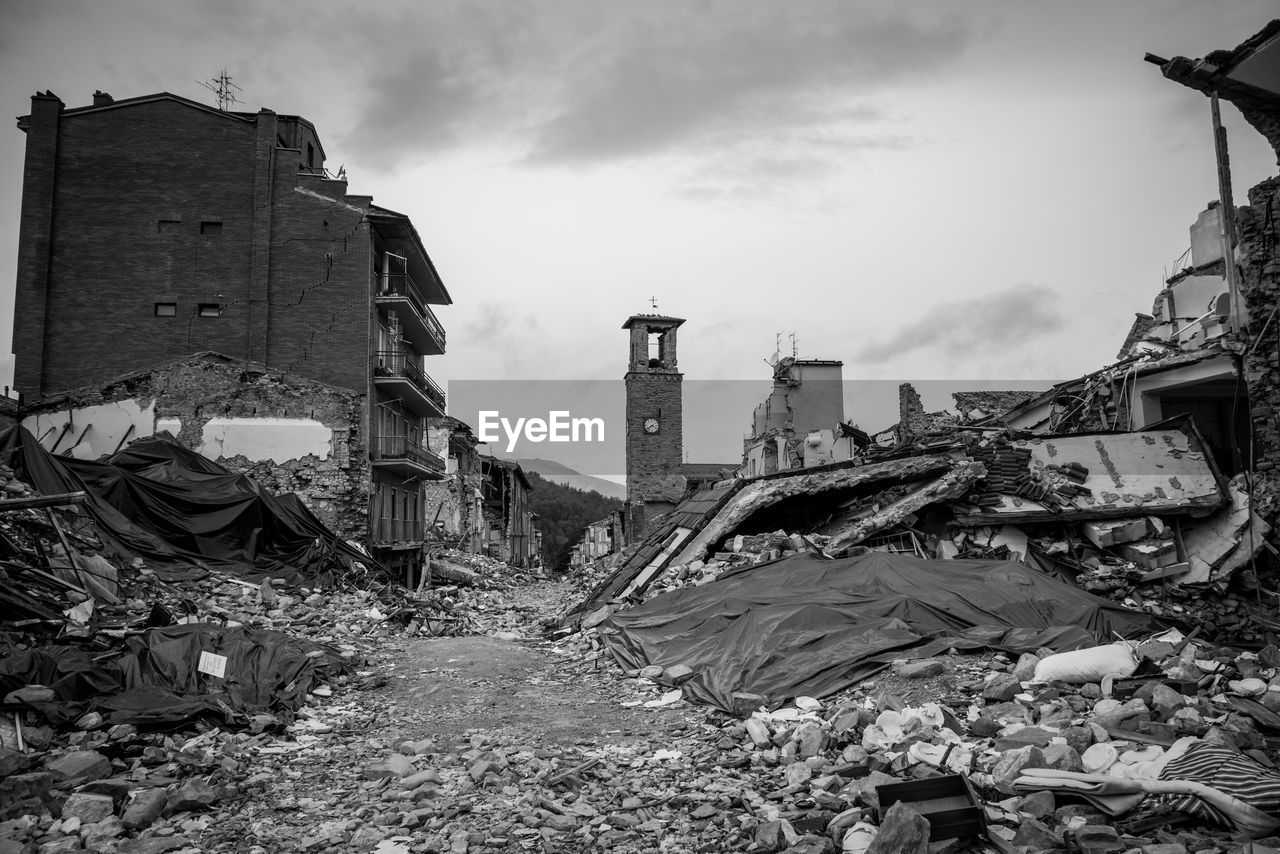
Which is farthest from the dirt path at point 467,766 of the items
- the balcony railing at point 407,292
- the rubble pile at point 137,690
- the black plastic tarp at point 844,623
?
the balcony railing at point 407,292

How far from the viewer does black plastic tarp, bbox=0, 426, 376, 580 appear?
12.5 m

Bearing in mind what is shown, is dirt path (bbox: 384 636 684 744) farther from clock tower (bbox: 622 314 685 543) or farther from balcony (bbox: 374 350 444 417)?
clock tower (bbox: 622 314 685 543)

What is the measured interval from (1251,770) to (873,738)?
2.23m

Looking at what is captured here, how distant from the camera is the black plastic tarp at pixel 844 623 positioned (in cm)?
751

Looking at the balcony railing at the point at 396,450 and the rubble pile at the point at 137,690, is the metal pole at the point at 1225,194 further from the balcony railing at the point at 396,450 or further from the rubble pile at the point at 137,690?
the balcony railing at the point at 396,450

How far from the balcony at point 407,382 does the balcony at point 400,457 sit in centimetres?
148

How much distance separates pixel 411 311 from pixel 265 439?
220 inches

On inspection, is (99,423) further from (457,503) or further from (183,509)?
(457,503)

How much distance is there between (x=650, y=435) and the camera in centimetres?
3394

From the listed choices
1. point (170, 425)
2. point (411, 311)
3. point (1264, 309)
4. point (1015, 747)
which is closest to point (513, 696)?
point (1015, 747)

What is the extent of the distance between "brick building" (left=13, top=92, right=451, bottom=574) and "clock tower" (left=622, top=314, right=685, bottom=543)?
1346 centimetres

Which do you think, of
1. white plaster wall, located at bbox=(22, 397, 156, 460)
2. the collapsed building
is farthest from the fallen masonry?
white plaster wall, located at bbox=(22, 397, 156, 460)

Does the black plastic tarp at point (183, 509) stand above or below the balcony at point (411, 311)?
below

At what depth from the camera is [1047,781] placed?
4469mm
